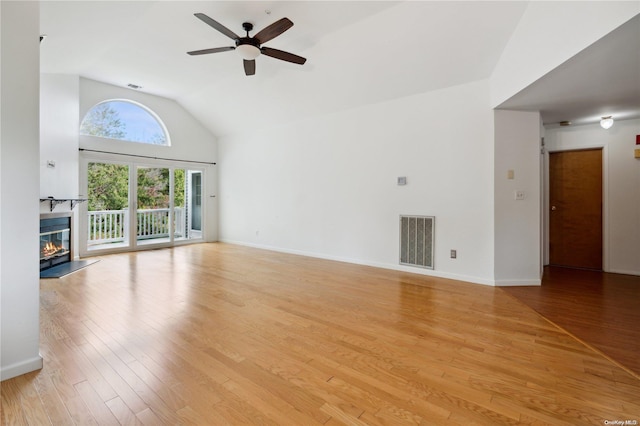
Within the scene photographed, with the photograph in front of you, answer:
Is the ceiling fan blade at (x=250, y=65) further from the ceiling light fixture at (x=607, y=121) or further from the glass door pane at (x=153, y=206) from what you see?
the ceiling light fixture at (x=607, y=121)

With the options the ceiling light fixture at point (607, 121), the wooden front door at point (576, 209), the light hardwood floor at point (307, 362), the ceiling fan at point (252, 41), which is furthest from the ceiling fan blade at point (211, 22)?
the wooden front door at point (576, 209)

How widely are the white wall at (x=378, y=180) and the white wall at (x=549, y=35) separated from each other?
1.81 feet

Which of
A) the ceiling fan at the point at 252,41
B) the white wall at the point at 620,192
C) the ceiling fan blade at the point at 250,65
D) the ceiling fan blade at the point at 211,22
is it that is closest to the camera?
the ceiling fan blade at the point at 211,22

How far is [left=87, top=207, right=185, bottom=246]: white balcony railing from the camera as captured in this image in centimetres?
581

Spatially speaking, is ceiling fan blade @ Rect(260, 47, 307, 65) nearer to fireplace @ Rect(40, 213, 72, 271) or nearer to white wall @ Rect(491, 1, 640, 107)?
white wall @ Rect(491, 1, 640, 107)

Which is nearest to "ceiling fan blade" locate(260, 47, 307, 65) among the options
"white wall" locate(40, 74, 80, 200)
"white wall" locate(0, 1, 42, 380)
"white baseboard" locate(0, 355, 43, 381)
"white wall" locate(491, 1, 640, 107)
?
"white wall" locate(0, 1, 42, 380)

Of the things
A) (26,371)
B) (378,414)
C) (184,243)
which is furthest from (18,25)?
(184,243)

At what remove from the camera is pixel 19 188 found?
1.80m

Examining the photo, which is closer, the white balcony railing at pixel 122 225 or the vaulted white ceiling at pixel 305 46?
the vaulted white ceiling at pixel 305 46

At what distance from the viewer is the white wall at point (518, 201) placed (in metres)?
3.82

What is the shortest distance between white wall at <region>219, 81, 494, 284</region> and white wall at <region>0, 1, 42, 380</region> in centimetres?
411

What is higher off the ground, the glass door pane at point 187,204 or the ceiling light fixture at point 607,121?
the ceiling light fixture at point 607,121

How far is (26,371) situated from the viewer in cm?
183

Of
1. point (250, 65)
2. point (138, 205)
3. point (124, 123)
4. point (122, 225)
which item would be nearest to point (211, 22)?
point (250, 65)
